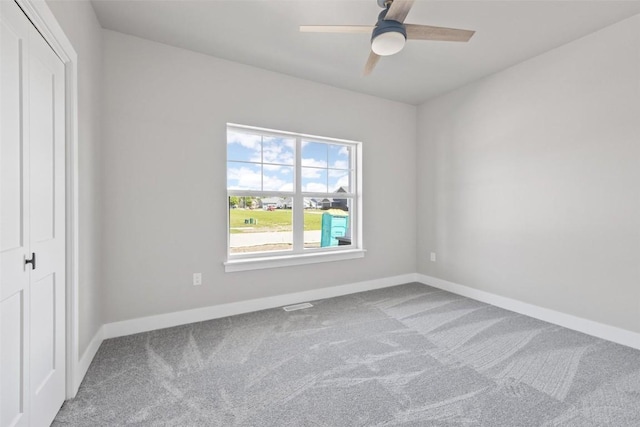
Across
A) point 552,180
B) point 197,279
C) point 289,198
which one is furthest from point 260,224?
point 552,180

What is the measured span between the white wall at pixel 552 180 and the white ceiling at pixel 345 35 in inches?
13.4

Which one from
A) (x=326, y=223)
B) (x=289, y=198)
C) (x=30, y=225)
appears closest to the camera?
(x=30, y=225)

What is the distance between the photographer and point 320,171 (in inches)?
149

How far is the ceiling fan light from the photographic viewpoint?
1862mm

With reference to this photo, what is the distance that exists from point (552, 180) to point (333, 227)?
247 centimetres

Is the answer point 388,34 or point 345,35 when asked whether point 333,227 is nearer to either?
point 345,35

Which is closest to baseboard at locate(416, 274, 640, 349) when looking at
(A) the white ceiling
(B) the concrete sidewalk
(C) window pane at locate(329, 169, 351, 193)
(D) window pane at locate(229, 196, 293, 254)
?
(C) window pane at locate(329, 169, 351, 193)

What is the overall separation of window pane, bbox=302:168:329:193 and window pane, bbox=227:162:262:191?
0.59m

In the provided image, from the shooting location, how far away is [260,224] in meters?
3.38

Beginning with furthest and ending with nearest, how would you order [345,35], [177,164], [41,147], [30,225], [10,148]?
1. [177,164]
2. [345,35]
3. [41,147]
4. [30,225]
5. [10,148]

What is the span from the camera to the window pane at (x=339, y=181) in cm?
387

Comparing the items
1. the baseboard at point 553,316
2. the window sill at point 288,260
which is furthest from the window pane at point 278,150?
the baseboard at point 553,316

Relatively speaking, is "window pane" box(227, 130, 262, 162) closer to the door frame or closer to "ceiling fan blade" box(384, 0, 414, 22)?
the door frame

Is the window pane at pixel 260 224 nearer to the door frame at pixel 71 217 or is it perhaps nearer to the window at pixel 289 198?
the window at pixel 289 198
